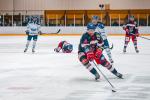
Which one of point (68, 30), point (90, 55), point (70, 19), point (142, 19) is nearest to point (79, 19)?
point (70, 19)

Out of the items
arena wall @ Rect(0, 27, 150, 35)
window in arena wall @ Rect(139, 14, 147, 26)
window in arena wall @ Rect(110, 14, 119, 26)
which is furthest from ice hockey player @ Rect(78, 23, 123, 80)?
window in arena wall @ Rect(110, 14, 119, 26)

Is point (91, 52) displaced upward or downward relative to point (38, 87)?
upward

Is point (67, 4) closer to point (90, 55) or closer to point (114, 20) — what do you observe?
point (114, 20)

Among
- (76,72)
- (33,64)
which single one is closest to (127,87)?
(76,72)

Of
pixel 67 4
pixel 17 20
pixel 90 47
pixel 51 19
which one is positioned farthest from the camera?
pixel 67 4

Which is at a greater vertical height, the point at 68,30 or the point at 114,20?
the point at 114,20

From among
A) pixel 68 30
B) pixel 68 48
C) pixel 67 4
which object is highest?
pixel 67 4

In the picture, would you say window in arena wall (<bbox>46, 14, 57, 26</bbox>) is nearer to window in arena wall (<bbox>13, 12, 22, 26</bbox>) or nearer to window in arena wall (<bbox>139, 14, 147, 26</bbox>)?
window in arena wall (<bbox>13, 12, 22, 26</bbox>)

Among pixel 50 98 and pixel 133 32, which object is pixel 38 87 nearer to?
pixel 50 98

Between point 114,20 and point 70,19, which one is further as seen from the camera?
point 70,19

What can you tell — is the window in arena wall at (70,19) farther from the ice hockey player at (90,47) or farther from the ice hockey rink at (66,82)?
the ice hockey player at (90,47)

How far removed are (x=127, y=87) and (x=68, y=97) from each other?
144 centimetres

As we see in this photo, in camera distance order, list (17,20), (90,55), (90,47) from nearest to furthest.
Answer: (90,55)
(90,47)
(17,20)

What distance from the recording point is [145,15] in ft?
96.8
